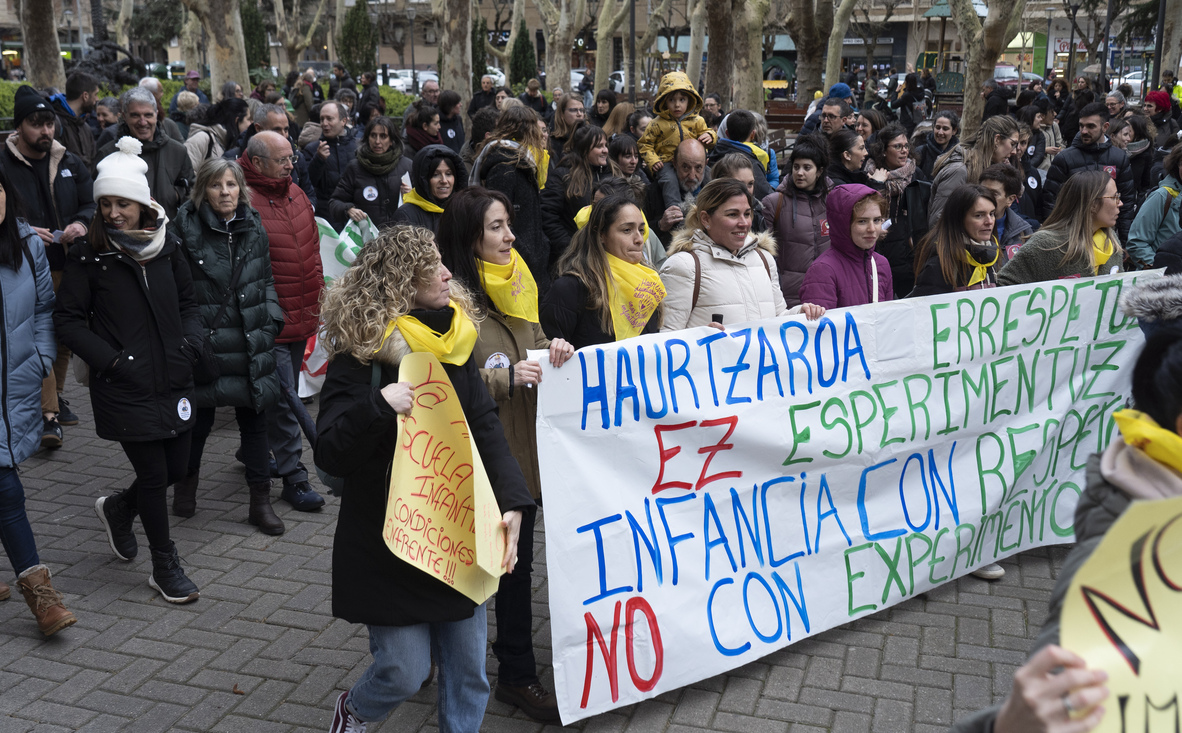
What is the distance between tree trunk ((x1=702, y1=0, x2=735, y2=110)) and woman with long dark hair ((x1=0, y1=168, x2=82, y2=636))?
1661cm

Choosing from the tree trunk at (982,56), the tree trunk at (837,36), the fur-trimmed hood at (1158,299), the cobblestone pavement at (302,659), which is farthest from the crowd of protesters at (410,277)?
the tree trunk at (837,36)

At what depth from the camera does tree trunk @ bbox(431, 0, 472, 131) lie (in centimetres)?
2197

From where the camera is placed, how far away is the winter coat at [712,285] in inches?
173

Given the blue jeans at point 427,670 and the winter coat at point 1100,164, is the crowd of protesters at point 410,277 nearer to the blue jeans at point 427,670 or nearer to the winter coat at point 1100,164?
the blue jeans at point 427,670

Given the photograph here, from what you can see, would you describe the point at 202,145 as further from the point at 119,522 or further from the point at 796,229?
the point at 796,229

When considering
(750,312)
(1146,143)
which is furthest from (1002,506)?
(1146,143)

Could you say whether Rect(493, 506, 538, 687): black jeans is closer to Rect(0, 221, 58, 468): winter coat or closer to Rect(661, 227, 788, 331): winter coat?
Rect(661, 227, 788, 331): winter coat

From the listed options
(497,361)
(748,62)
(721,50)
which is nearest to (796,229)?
(497,361)

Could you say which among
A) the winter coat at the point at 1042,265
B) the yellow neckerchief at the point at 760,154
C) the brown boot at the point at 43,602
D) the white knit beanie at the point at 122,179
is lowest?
the brown boot at the point at 43,602

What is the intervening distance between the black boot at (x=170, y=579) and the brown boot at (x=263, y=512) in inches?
29.0

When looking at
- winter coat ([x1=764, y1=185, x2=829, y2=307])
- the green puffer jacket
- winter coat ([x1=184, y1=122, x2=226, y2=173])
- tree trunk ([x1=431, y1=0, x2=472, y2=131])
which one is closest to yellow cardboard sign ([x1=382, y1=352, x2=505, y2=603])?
the green puffer jacket

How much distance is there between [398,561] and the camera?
9.76 ft

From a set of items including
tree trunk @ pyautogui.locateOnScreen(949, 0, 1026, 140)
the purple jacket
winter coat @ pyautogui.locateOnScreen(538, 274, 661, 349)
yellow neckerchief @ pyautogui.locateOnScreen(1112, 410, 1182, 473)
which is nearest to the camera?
yellow neckerchief @ pyautogui.locateOnScreen(1112, 410, 1182, 473)

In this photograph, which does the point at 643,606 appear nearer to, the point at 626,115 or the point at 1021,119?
the point at 626,115
